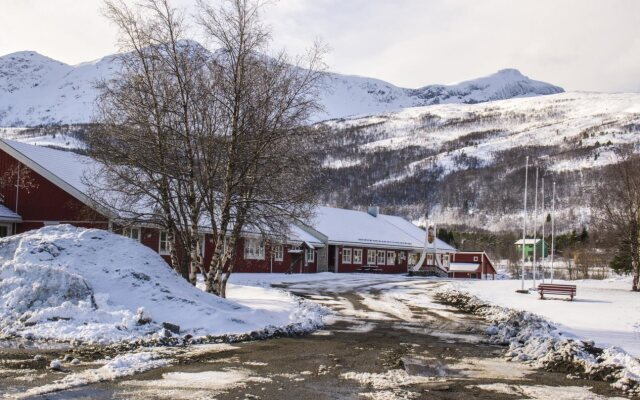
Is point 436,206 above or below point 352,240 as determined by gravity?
above

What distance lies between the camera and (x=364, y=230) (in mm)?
57344

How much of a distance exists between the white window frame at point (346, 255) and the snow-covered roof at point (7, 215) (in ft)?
89.1

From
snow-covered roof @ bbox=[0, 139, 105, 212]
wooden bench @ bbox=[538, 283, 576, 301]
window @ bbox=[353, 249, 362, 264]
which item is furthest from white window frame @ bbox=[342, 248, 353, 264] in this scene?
wooden bench @ bbox=[538, 283, 576, 301]

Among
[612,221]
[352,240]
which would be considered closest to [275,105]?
[612,221]

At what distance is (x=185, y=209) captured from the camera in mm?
20109

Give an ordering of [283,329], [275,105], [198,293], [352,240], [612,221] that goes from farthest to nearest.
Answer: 1. [352,240]
2. [612,221]
3. [275,105]
4. [198,293]
5. [283,329]

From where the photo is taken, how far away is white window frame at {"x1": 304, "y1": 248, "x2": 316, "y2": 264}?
156 ft

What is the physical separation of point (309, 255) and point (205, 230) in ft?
51.9

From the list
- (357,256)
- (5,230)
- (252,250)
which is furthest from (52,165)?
(357,256)

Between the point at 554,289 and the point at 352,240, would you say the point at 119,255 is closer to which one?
the point at 554,289

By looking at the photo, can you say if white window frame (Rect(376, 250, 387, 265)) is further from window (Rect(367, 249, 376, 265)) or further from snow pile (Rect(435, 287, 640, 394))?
snow pile (Rect(435, 287, 640, 394))

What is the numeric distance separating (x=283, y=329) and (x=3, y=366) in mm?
6652

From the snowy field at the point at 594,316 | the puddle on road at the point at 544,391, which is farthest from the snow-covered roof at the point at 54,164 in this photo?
the puddle on road at the point at 544,391

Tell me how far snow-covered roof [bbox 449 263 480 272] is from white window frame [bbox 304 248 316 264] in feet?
89.7
